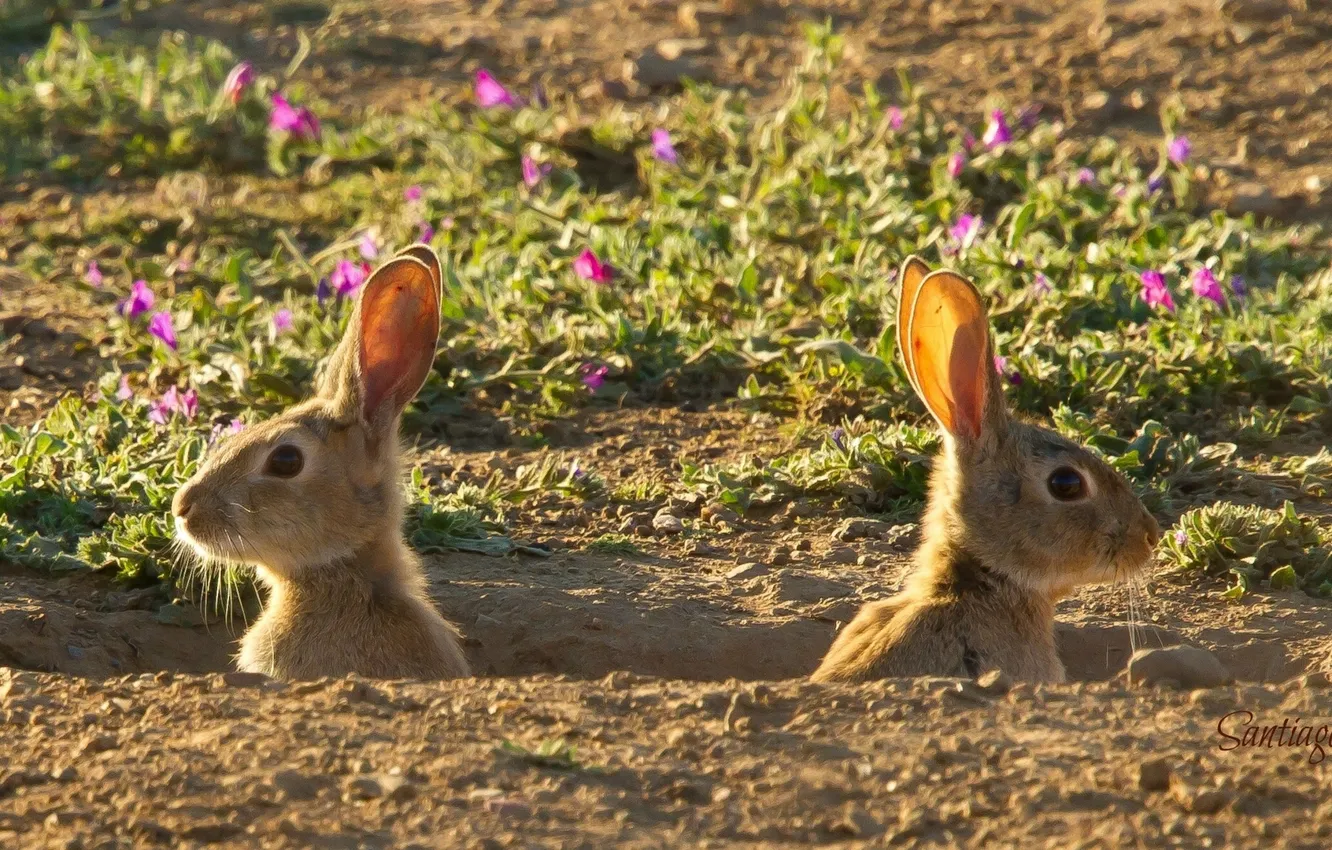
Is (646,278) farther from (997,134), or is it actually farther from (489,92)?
(489,92)

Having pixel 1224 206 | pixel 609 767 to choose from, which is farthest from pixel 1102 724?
pixel 1224 206

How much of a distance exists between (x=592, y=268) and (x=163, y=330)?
5.39 ft

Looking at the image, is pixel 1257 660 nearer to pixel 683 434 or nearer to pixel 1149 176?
pixel 683 434

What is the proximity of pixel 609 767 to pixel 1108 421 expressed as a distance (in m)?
3.32

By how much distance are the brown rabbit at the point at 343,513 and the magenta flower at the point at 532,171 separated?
2983mm

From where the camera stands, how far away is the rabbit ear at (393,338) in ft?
19.3

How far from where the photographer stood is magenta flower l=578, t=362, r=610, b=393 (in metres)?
7.34

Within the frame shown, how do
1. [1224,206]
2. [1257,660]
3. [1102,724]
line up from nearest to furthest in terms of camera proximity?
[1102,724] → [1257,660] → [1224,206]

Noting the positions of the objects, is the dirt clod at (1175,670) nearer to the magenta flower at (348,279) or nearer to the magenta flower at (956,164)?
the magenta flower at (348,279)

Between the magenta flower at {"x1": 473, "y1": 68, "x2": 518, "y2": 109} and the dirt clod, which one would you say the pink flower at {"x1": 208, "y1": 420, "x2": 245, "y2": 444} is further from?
the magenta flower at {"x1": 473, "y1": 68, "x2": 518, "y2": 109}

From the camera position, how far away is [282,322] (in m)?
7.59

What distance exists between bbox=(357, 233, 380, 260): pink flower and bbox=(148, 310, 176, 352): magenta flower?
0.99 meters

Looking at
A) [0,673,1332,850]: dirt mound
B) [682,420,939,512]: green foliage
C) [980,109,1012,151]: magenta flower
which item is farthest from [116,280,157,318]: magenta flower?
[980,109,1012,151]: magenta flower

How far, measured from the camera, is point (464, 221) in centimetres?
922
